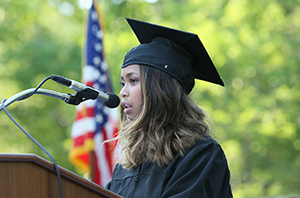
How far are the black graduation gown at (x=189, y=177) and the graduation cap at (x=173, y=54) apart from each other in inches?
22.0

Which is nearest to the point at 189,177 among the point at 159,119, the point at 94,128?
the point at 159,119

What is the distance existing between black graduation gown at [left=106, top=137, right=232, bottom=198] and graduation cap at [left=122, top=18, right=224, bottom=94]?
559mm

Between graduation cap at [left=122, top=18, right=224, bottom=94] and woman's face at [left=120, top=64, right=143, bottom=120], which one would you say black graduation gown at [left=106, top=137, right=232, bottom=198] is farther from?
graduation cap at [left=122, top=18, right=224, bottom=94]

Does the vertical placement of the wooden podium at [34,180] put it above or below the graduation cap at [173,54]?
below

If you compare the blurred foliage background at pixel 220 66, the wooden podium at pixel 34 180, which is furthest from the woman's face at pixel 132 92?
the blurred foliage background at pixel 220 66

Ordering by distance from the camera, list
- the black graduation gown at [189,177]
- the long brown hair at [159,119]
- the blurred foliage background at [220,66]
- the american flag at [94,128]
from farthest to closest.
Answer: the blurred foliage background at [220,66] → the american flag at [94,128] → the long brown hair at [159,119] → the black graduation gown at [189,177]

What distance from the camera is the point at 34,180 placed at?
4.40 feet

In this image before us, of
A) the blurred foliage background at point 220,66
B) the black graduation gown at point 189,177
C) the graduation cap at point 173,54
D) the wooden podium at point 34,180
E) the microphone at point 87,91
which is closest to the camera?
the wooden podium at point 34,180

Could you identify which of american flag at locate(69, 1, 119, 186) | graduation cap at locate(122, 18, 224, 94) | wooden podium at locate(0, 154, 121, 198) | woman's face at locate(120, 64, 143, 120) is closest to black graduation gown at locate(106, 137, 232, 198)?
woman's face at locate(120, 64, 143, 120)

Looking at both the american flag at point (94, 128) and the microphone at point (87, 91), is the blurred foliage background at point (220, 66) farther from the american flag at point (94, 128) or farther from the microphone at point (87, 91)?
the microphone at point (87, 91)

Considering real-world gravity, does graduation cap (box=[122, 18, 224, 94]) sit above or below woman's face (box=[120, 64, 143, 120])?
above

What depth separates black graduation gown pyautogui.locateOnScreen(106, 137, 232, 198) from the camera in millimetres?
1985

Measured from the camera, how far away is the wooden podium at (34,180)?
1292 millimetres

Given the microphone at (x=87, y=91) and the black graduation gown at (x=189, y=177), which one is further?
the black graduation gown at (x=189, y=177)
